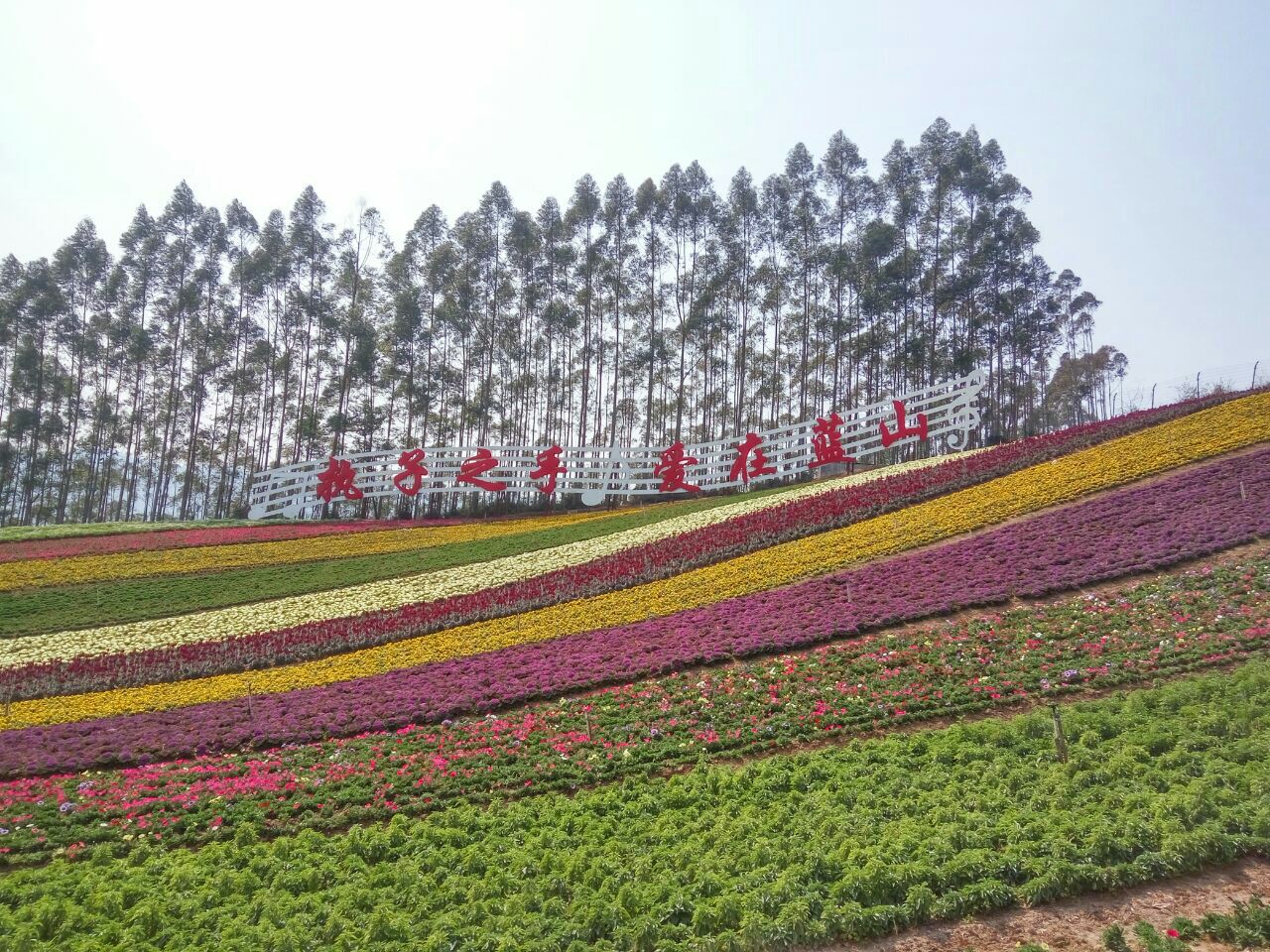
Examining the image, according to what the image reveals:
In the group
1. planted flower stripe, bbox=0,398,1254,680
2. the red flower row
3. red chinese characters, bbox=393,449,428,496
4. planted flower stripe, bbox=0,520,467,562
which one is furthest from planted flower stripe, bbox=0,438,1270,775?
red chinese characters, bbox=393,449,428,496

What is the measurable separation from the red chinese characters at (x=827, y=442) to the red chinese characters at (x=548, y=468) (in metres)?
8.19

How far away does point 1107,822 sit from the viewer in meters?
5.31

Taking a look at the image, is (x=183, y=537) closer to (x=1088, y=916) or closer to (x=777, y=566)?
(x=777, y=566)

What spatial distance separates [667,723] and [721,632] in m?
2.96

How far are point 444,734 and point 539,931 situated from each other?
163 inches

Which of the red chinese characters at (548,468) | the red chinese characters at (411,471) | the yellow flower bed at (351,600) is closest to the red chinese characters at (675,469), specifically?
the red chinese characters at (548,468)

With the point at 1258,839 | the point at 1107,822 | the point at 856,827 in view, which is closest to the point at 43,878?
the point at 856,827

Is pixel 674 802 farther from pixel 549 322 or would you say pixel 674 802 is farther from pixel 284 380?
pixel 284 380

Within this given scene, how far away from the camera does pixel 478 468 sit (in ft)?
90.7

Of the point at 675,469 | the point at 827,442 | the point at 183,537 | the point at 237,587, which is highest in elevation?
the point at 827,442

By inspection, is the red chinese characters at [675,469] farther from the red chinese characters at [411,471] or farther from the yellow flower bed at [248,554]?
the red chinese characters at [411,471]

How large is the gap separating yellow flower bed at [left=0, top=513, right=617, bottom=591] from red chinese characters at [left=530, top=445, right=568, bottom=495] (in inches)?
64.4

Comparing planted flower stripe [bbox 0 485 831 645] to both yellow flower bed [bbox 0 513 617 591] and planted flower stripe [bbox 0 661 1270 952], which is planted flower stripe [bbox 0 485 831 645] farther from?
planted flower stripe [bbox 0 661 1270 952]

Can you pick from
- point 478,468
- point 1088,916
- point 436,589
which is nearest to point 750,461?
point 478,468
